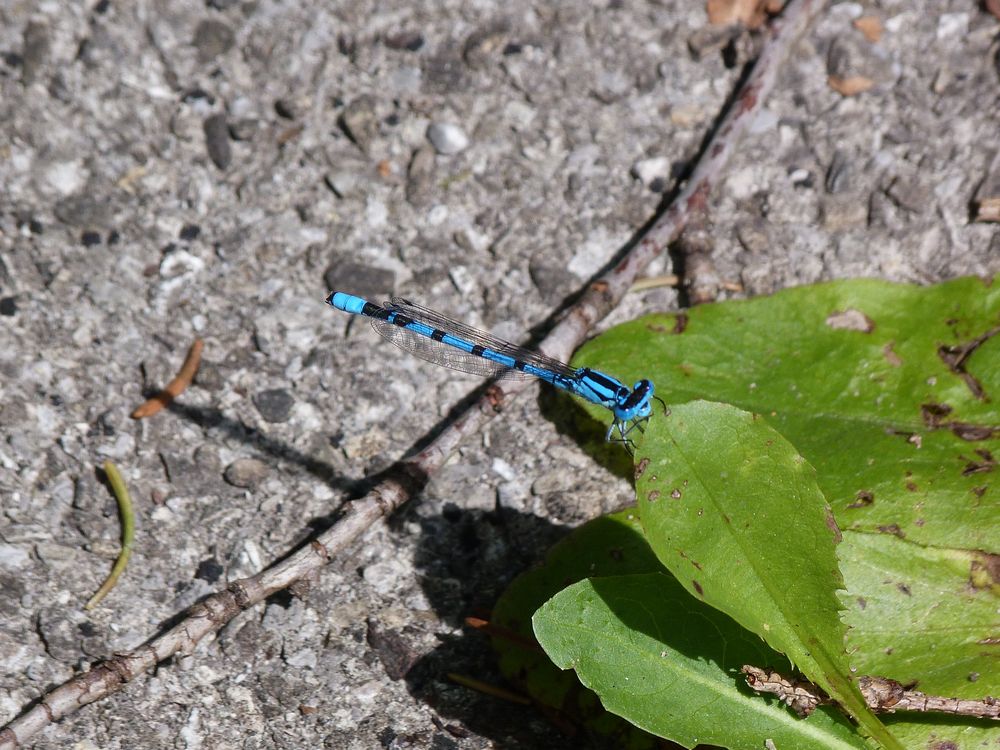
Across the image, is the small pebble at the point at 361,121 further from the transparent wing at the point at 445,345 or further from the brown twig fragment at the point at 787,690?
the brown twig fragment at the point at 787,690

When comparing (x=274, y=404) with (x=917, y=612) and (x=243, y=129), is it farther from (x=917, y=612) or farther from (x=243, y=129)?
(x=917, y=612)

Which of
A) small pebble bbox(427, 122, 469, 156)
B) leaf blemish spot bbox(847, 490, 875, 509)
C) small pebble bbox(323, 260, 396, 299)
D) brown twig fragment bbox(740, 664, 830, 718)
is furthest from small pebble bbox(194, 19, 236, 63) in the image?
brown twig fragment bbox(740, 664, 830, 718)

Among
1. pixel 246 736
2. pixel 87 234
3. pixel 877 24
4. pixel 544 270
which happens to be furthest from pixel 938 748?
pixel 87 234

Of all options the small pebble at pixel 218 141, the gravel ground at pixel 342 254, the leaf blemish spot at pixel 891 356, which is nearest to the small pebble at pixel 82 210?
the gravel ground at pixel 342 254

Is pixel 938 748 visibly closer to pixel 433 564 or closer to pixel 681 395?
pixel 681 395

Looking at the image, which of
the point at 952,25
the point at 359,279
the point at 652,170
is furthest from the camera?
the point at 952,25

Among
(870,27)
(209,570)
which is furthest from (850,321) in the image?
(209,570)

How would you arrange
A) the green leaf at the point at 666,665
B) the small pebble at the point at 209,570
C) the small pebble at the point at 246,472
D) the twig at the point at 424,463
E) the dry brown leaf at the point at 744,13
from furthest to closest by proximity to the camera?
the dry brown leaf at the point at 744,13 → the small pebble at the point at 246,472 → the small pebble at the point at 209,570 → the twig at the point at 424,463 → the green leaf at the point at 666,665
